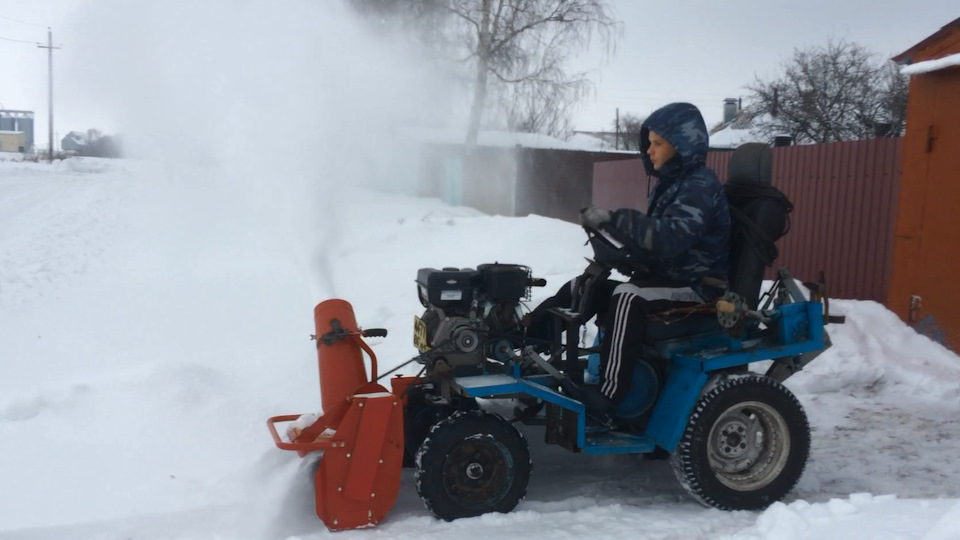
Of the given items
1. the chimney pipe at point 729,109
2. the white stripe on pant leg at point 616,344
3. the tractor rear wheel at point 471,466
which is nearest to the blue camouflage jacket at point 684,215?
the white stripe on pant leg at point 616,344

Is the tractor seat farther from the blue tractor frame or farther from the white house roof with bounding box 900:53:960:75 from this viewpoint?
the white house roof with bounding box 900:53:960:75

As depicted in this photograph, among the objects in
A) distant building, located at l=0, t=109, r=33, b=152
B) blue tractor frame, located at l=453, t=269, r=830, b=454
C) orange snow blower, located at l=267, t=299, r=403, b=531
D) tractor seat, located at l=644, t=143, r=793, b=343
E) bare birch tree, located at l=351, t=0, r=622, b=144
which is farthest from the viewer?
distant building, located at l=0, t=109, r=33, b=152

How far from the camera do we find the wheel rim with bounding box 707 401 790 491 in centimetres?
420

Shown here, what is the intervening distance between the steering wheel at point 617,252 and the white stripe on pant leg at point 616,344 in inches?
9.8

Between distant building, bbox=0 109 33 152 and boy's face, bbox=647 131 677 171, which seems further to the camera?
distant building, bbox=0 109 33 152

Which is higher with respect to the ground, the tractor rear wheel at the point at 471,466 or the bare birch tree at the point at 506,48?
the bare birch tree at the point at 506,48

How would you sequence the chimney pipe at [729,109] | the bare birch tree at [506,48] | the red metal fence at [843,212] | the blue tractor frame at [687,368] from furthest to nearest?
the chimney pipe at [729,109]
the bare birch tree at [506,48]
the red metal fence at [843,212]
the blue tractor frame at [687,368]

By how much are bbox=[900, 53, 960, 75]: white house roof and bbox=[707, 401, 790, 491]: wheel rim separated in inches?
163

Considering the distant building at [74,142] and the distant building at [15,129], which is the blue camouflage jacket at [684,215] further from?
the distant building at [15,129]

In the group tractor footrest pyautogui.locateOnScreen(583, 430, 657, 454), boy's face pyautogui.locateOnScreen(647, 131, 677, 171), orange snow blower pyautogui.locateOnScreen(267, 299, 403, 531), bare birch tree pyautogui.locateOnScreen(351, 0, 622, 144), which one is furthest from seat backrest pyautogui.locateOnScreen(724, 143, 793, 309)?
bare birch tree pyautogui.locateOnScreen(351, 0, 622, 144)

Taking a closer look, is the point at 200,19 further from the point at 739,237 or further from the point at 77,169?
the point at 77,169

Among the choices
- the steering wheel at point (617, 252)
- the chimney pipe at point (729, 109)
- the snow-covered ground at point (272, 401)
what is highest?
the chimney pipe at point (729, 109)

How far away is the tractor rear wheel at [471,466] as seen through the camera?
12.8 ft

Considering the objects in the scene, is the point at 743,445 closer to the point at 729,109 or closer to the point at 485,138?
the point at 485,138
